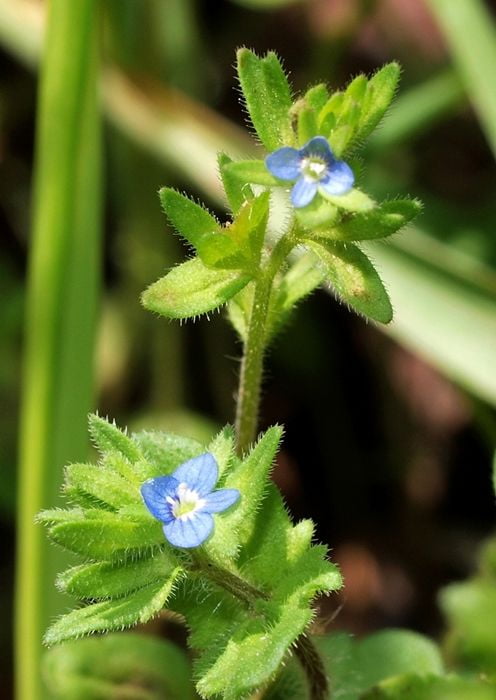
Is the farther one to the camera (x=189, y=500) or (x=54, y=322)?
(x=54, y=322)

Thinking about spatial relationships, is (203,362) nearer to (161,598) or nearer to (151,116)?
(151,116)

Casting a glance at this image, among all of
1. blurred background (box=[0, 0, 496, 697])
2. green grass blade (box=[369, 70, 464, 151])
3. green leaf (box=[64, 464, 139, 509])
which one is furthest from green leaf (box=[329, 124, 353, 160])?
green grass blade (box=[369, 70, 464, 151])

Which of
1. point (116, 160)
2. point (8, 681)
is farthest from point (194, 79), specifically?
point (8, 681)

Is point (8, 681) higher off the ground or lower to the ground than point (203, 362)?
lower

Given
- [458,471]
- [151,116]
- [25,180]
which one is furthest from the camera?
[25,180]

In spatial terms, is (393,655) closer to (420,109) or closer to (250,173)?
(250,173)

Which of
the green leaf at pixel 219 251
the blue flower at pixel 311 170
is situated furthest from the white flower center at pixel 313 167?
the green leaf at pixel 219 251

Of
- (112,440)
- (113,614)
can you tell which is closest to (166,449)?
(112,440)
